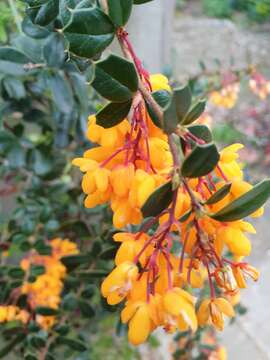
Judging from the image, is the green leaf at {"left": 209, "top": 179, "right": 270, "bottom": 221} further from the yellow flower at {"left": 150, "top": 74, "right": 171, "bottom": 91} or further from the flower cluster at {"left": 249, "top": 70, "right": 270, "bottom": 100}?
the flower cluster at {"left": 249, "top": 70, "right": 270, "bottom": 100}

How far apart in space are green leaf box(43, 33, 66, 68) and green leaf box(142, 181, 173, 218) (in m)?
0.42

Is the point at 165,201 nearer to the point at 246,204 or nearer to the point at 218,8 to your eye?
the point at 246,204

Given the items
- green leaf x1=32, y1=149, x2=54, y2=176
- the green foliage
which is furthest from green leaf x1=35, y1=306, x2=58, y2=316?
the green foliage

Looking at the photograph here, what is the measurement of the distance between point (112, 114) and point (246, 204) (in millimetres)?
124

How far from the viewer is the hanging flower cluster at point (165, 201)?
37 cm

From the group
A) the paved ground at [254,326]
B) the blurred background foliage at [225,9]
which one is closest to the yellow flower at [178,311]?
the paved ground at [254,326]

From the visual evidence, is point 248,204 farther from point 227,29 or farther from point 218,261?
point 227,29

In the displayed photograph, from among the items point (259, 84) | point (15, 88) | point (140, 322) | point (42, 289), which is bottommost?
point (42, 289)

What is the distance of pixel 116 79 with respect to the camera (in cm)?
38

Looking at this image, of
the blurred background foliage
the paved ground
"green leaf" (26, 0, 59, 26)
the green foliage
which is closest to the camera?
"green leaf" (26, 0, 59, 26)

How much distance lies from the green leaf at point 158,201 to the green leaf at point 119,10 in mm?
134

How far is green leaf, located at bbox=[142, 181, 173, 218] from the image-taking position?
36cm

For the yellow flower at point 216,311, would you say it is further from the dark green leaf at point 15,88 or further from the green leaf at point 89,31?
the dark green leaf at point 15,88

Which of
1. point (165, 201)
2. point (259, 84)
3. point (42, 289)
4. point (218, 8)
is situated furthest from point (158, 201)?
point (218, 8)
